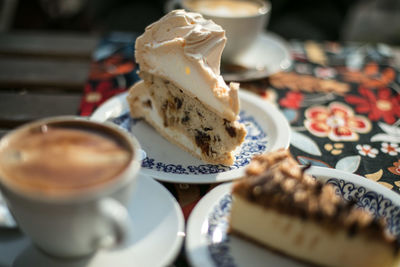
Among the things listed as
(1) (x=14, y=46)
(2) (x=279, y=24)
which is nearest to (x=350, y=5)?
(2) (x=279, y=24)

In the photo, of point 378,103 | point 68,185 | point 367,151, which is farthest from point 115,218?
point 378,103

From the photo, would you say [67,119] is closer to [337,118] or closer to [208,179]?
[208,179]

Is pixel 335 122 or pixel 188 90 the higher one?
pixel 188 90

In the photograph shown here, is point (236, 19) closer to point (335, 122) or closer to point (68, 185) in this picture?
point (335, 122)

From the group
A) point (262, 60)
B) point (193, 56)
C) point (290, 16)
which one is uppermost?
point (193, 56)

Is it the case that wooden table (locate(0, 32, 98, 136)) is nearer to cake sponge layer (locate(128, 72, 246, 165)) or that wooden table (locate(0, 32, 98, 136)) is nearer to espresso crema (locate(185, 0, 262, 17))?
cake sponge layer (locate(128, 72, 246, 165))

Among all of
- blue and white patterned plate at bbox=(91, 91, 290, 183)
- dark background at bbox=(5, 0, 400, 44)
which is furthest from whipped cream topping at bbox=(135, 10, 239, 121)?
dark background at bbox=(5, 0, 400, 44)

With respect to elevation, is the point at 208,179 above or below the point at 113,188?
below
